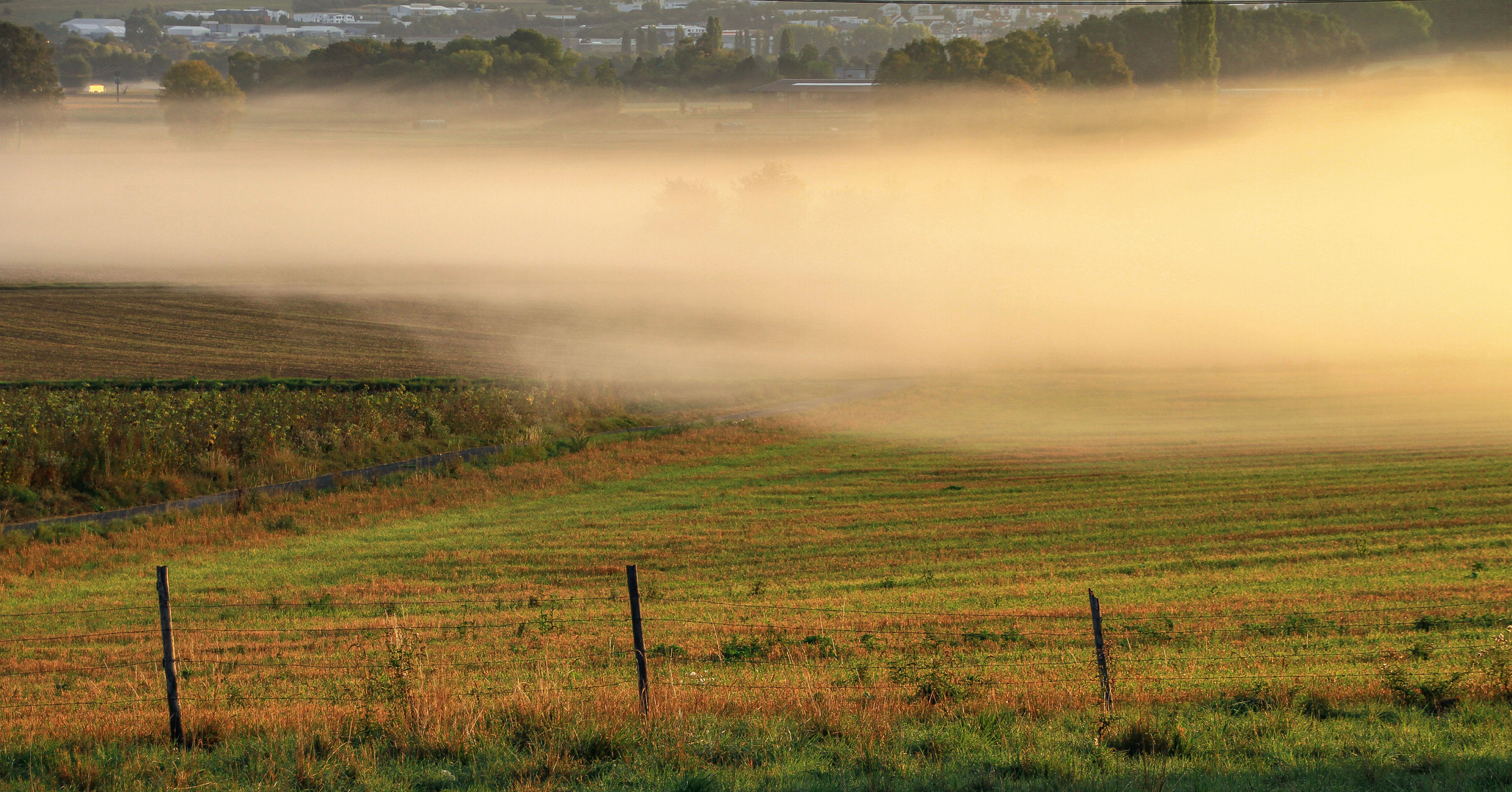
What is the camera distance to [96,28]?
18588 centimetres

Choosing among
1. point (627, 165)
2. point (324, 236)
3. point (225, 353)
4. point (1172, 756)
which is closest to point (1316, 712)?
point (1172, 756)

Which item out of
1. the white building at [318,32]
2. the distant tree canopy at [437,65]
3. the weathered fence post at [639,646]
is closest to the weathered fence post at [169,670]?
the weathered fence post at [639,646]

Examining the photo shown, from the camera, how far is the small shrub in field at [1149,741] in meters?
8.47

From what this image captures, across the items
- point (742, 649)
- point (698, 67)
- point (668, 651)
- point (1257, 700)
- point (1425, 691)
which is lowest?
point (742, 649)

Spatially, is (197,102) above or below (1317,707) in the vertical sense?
above

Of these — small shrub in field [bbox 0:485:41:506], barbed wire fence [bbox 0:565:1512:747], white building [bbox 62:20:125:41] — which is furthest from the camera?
white building [bbox 62:20:125:41]

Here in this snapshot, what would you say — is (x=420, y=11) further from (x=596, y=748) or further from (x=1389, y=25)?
(x=596, y=748)

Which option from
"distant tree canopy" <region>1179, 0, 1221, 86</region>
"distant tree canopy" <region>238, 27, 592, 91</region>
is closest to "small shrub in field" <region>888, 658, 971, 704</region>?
"distant tree canopy" <region>1179, 0, 1221, 86</region>

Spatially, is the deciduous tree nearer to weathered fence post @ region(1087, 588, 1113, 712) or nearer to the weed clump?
the weed clump

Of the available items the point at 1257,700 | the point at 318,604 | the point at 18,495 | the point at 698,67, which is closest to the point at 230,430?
the point at 18,495

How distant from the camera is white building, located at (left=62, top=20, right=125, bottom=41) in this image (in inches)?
6909

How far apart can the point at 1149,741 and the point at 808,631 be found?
6670 millimetres

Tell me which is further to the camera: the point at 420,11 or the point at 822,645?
the point at 420,11

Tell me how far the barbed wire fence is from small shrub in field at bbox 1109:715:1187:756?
47 centimetres
